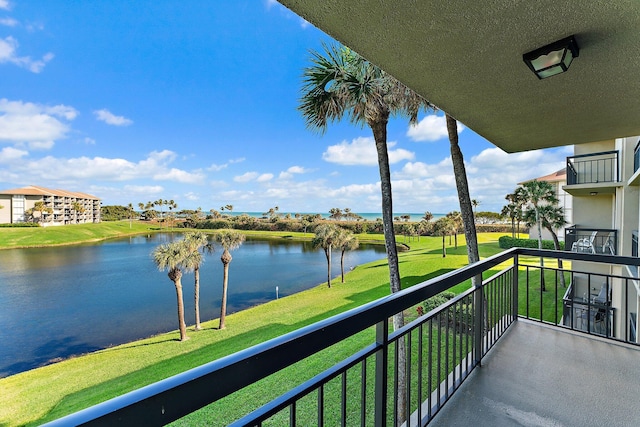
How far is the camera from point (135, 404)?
0.51m

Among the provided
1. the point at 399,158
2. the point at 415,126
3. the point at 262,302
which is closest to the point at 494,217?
the point at 399,158

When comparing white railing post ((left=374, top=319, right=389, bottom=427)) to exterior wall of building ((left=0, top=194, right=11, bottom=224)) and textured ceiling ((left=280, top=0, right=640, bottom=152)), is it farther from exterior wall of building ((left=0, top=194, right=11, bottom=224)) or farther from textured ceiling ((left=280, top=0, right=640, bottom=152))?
exterior wall of building ((left=0, top=194, right=11, bottom=224))

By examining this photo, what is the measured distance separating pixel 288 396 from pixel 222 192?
8171 centimetres

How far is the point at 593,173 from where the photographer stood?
9.84m

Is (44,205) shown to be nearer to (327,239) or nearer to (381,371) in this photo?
(327,239)

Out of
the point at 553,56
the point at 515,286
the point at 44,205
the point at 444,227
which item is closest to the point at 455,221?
the point at 444,227

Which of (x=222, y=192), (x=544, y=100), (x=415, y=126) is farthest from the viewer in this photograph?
(x=222, y=192)

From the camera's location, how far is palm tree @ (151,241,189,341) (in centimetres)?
1597

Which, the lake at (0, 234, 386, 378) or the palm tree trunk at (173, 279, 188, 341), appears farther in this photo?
the lake at (0, 234, 386, 378)

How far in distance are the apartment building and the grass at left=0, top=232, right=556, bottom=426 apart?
25.6 ft

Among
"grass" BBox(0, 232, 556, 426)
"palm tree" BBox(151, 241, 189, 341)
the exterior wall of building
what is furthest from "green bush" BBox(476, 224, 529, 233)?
the exterior wall of building

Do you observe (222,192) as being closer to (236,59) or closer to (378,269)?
(236,59)

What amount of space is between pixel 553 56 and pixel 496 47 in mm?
314

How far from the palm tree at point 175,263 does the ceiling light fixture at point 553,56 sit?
57.8 ft
